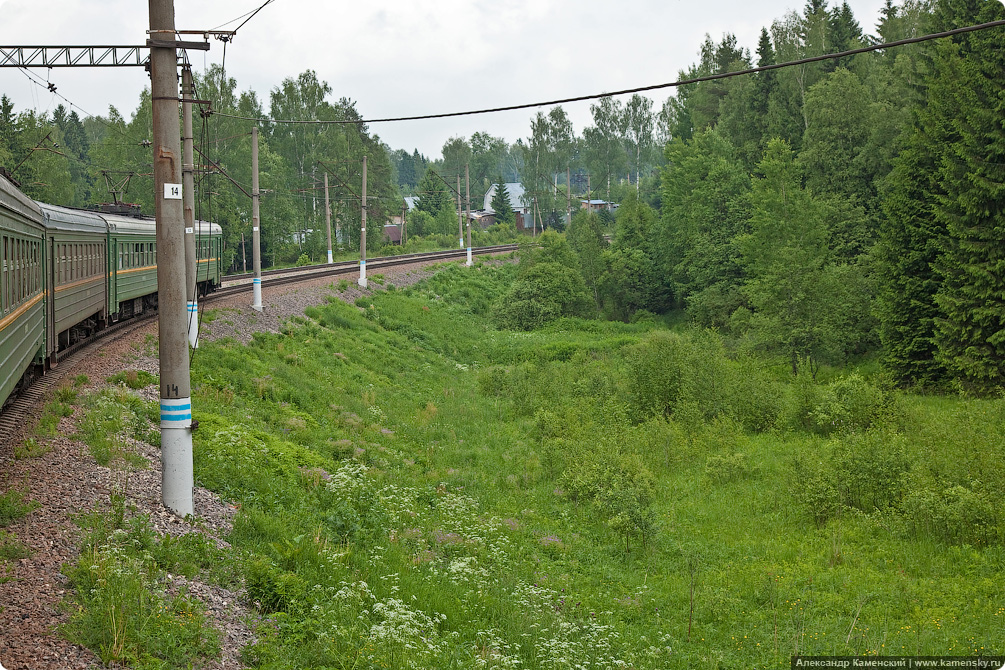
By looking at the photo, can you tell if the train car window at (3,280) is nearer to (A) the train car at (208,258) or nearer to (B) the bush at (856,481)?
(B) the bush at (856,481)

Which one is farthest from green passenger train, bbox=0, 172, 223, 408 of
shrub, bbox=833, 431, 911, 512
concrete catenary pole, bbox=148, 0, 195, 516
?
shrub, bbox=833, 431, 911, 512

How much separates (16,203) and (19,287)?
132 centimetres

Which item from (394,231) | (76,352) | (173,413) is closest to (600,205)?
(394,231)

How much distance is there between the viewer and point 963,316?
27.0 m

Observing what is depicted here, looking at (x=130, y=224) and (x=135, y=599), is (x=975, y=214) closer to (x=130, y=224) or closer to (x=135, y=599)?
(x=130, y=224)

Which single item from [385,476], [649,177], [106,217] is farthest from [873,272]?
[649,177]

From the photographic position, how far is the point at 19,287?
1205cm

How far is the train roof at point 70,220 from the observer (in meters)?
15.8

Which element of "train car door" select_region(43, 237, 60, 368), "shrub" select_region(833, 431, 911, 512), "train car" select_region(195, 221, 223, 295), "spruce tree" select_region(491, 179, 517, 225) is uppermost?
"spruce tree" select_region(491, 179, 517, 225)

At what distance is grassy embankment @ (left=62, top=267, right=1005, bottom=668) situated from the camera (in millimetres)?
9953

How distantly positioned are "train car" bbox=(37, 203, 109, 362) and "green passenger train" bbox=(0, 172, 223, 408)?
20mm

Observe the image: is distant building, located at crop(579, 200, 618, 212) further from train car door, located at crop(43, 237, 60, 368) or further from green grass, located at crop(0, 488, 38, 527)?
green grass, located at crop(0, 488, 38, 527)

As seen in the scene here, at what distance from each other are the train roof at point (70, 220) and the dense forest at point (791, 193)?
2.46 metres

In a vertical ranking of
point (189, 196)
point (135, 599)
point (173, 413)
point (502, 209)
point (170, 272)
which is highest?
point (502, 209)
